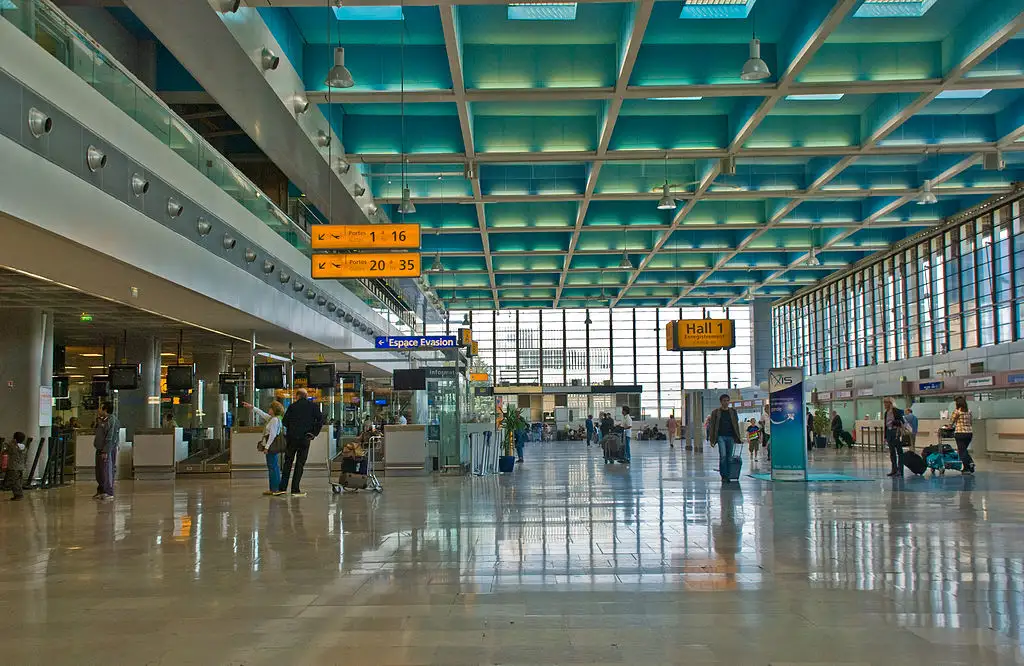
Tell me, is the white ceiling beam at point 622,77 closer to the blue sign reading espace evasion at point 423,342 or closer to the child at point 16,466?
the blue sign reading espace evasion at point 423,342

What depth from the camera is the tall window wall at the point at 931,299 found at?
90.6ft

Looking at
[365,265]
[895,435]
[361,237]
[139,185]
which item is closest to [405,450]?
[365,265]

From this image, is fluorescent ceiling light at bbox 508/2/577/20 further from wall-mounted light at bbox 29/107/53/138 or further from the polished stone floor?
the polished stone floor

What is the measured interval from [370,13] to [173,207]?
4.41m

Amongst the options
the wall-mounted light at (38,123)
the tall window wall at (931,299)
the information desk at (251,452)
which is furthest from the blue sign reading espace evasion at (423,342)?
the tall window wall at (931,299)

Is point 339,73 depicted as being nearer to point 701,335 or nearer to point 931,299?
point 701,335

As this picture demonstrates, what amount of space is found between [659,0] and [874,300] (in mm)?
28469

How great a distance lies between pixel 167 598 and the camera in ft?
19.5

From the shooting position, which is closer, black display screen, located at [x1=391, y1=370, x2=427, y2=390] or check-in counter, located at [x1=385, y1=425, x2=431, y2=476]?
check-in counter, located at [x1=385, y1=425, x2=431, y2=476]

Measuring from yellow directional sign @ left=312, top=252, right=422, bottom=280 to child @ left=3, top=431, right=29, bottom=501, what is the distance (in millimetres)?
5573

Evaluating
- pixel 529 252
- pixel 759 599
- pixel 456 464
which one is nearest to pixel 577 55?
pixel 456 464

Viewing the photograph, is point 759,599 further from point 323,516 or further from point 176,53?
point 176,53

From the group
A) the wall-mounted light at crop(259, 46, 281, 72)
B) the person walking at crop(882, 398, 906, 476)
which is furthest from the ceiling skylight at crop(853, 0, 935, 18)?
the wall-mounted light at crop(259, 46, 281, 72)

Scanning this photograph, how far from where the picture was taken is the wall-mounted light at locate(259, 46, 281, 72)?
1321 cm
